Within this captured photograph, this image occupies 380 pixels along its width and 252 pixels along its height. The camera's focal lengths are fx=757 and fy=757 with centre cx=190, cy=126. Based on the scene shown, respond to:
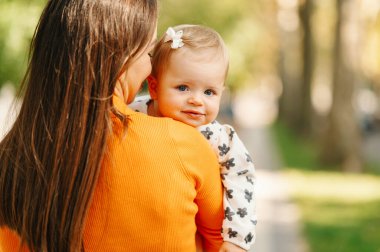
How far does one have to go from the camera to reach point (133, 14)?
2371 mm

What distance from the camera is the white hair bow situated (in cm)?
268

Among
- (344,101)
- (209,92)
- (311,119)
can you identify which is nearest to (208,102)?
(209,92)

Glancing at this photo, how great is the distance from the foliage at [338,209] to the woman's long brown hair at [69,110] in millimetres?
6357

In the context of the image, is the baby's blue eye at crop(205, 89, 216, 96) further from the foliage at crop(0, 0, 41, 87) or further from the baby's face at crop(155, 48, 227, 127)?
the foliage at crop(0, 0, 41, 87)

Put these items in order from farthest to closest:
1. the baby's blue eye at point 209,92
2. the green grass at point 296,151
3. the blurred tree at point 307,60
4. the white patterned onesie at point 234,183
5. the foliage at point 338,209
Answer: the blurred tree at point 307,60
the green grass at point 296,151
the foliage at point 338,209
the baby's blue eye at point 209,92
the white patterned onesie at point 234,183

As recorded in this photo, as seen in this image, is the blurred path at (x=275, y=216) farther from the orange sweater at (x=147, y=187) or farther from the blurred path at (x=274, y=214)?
the orange sweater at (x=147, y=187)

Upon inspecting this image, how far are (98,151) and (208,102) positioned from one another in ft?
1.74

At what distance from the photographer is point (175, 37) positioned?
2.70 m

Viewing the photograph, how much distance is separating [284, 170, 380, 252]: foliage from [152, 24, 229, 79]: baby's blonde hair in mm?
5981

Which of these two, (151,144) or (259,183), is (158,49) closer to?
(151,144)

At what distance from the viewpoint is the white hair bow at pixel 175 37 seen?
106 inches

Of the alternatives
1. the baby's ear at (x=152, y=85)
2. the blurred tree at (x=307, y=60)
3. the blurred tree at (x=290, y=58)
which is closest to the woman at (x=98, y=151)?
the baby's ear at (x=152, y=85)

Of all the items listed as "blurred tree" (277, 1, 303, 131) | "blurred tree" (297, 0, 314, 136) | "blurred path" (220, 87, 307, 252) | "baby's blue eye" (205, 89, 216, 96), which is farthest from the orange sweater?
"blurred tree" (277, 1, 303, 131)

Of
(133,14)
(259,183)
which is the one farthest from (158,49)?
(259,183)
